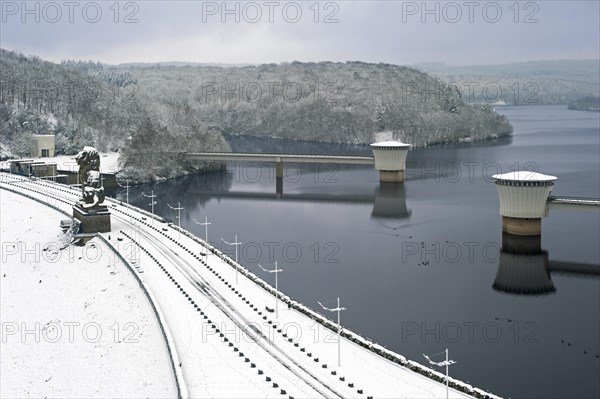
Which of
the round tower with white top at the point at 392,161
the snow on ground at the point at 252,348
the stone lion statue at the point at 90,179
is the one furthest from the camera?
the round tower with white top at the point at 392,161

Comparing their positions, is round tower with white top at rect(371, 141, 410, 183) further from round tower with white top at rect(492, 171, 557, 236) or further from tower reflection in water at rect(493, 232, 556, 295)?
tower reflection in water at rect(493, 232, 556, 295)

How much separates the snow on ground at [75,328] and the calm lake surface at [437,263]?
1395 cm

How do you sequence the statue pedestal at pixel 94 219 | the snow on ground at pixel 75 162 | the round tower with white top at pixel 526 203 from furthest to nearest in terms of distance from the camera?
the snow on ground at pixel 75 162 < the round tower with white top at pixel 526 203 < the statue pedestal at pixel 94 219

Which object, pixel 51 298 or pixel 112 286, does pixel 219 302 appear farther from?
pixel 51 298

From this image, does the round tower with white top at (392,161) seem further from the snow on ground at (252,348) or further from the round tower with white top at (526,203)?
the snow on ground at (252,348)

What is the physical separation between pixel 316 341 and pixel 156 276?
21920 mm

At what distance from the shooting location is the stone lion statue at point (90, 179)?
79125mm

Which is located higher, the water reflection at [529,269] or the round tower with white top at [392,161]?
the round tower with white top at [392,161]

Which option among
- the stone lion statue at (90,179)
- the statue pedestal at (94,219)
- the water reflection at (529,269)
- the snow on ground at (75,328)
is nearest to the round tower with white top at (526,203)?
the water reflection at (529,269)

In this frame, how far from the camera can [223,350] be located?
4325 cm

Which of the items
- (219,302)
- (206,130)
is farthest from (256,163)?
(219,302)

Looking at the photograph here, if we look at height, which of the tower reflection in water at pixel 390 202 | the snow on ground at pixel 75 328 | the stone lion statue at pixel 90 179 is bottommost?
the snow on ground at pixel 75 328

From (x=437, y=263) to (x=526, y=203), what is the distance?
1942 centimetres

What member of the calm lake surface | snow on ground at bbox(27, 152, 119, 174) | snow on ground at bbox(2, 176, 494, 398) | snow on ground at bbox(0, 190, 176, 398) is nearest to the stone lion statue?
snow on ground at bbox(0, 190, 176, 398)
